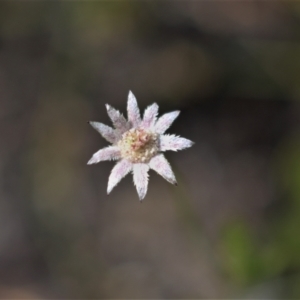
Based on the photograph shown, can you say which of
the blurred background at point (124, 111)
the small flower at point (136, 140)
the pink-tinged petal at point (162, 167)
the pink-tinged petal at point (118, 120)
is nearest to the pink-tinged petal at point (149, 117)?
the small flower at point (136, 140)

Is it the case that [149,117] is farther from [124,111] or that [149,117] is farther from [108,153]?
[124,111]

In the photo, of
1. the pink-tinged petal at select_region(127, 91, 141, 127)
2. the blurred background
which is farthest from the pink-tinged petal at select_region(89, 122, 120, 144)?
the blurred background

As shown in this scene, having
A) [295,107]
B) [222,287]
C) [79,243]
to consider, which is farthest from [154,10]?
[222,287]

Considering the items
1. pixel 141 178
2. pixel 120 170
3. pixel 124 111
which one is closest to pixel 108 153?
pixel 120 170

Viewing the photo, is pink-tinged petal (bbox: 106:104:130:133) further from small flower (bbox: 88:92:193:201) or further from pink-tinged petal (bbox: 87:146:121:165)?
pink-tinged petal (bbox: 87:146:121:165)

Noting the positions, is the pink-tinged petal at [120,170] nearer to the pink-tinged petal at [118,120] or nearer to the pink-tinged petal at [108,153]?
the pink-tinged petal at [108,153]
